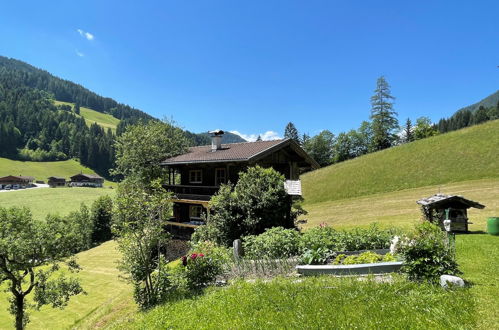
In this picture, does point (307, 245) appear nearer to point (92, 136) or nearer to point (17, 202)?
point (17, 202)

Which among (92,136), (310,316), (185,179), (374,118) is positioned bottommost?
(310,316)

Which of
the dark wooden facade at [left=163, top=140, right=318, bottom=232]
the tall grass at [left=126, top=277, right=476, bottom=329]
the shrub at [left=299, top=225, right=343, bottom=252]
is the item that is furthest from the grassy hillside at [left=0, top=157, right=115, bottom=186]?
the tall grass at [left=126, top=277, right=476, bottom=329]

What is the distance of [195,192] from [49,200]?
6925 centimetres

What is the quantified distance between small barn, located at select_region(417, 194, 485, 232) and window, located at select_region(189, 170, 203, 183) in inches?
696

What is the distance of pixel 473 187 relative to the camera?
32.6m

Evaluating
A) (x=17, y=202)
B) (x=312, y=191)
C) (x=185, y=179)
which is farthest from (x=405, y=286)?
(x=17, y=202)

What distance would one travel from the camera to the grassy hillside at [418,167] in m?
39.5

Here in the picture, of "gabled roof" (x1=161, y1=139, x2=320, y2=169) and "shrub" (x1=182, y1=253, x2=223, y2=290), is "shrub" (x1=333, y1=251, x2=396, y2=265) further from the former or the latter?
"gabled roof" (x1=161, y1=139, x2=320, y2=169)

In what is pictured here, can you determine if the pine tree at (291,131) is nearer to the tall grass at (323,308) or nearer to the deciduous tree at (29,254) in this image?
the deciduous tree at (29,254)

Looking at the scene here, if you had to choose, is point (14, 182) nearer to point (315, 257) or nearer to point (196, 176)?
point (196, 176)

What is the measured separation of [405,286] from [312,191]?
4335 cm

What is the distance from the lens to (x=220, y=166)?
24969mm

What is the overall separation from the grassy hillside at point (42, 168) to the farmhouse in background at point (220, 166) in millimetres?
121645

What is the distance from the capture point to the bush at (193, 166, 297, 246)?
61.0ft
